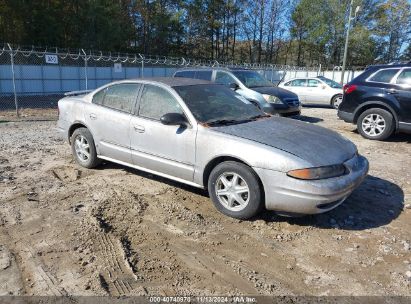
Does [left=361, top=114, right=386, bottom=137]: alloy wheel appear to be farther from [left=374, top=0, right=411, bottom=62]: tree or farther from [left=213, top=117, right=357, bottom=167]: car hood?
[left=374, top=0, right=411, bottom=62]: tree

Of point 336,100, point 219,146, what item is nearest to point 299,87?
point 336,100

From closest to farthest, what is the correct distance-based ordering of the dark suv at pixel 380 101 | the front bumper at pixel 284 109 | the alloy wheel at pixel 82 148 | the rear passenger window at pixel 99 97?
the rear passenger window at pixel 99 97
the alloy wheel at pixel 82 148
the dark suv at pixel 380 101
the front bumper at pixel 284 109

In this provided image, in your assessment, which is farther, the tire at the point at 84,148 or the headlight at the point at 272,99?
the headlight at the point at 272,99

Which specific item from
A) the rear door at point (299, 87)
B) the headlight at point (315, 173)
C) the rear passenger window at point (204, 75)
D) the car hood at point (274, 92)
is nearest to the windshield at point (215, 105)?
the headlight at point (315, 173)

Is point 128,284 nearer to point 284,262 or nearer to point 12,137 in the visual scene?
point 284,262

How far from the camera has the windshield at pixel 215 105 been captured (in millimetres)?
4625

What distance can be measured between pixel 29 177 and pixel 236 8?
59.3 m

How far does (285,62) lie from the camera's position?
66.5m

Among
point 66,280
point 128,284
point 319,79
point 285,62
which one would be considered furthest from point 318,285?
point 285,62

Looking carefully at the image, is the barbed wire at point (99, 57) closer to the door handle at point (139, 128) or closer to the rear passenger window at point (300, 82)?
the rear passenger window at point (300, 82)

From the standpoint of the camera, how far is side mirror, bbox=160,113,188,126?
14.5 feet

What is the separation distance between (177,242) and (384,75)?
7.02m

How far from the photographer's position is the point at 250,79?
11.2 m

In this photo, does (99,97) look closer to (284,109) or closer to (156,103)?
(156,103)
